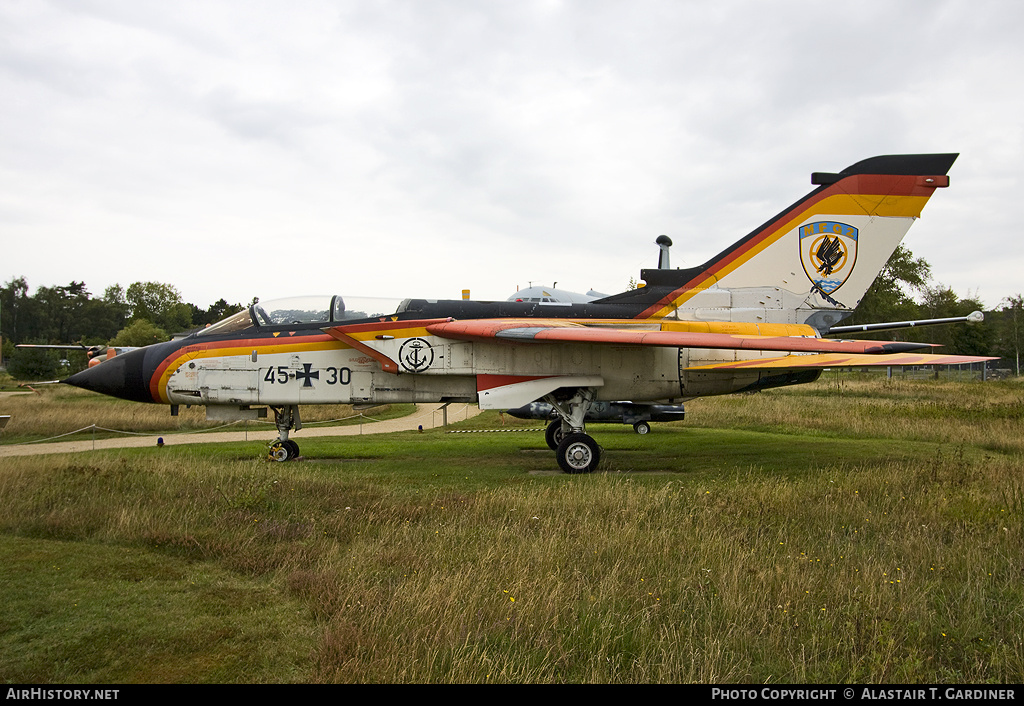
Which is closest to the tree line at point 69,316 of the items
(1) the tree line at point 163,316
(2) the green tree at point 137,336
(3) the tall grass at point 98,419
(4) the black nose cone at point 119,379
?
(1) the tree line at point 163,316

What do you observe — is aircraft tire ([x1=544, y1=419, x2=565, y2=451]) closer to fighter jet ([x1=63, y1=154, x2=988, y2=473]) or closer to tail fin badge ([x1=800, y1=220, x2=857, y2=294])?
fighter jet ([x1=63, y1=154, x2=988, y2=473])

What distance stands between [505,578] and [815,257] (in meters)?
10.3

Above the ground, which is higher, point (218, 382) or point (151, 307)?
point (151, 307)

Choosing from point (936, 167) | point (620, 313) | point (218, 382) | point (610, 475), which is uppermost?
point (936, 167)

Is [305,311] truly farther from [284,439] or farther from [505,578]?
[505,578]

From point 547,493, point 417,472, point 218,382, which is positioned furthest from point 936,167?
point 218,382

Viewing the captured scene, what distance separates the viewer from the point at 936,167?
12117 millimetres

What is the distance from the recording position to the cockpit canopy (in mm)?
12047

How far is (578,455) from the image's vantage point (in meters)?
11.3

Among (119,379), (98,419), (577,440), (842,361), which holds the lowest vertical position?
(98,419)

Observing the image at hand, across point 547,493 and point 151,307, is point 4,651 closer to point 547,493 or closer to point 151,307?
point 547,493

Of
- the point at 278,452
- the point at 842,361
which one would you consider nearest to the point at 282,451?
the point at 278,452

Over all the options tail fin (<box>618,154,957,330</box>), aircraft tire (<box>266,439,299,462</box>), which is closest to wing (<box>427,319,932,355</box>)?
tail fin (<box>618,154,957,330</box>)
